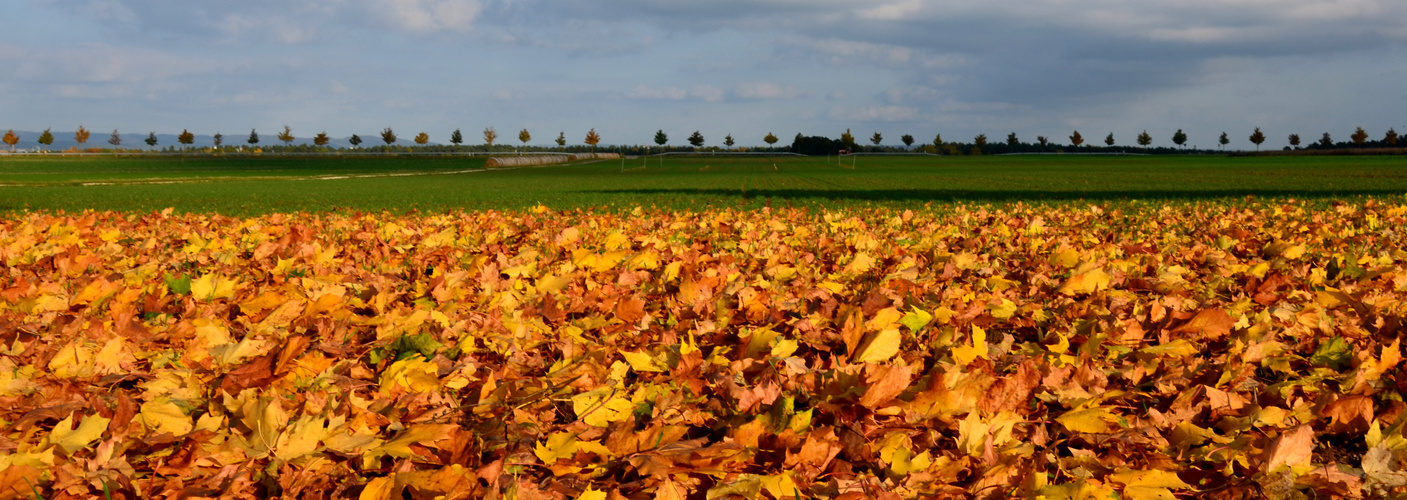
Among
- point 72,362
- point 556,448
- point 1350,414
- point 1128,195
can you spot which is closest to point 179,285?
point 72,362

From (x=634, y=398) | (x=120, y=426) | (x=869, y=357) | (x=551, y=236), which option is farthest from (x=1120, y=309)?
(x=551, y=236)

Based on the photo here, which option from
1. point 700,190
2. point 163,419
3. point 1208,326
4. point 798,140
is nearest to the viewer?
point 163,419

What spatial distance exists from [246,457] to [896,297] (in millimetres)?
2383

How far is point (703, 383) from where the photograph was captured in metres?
2.23

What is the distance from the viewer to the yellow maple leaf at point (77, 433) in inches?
69.0

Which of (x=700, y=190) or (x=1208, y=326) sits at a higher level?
(x=1208, y=326)

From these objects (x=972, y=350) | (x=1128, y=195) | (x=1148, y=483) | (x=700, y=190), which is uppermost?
(x=972, y=350)

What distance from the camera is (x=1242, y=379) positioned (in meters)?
2.39

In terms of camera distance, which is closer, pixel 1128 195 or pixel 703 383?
pixel 703 383

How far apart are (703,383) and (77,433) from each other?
1.43 meters

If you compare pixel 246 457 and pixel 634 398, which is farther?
pixel 634 398

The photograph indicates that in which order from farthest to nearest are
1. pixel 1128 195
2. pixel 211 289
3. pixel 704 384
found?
pixel 1128 195 → pixel 211 289 → pixel 704 384

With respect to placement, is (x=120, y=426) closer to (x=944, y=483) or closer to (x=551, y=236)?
(x=944, y=483)

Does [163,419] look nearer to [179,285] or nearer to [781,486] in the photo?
[781,486]
